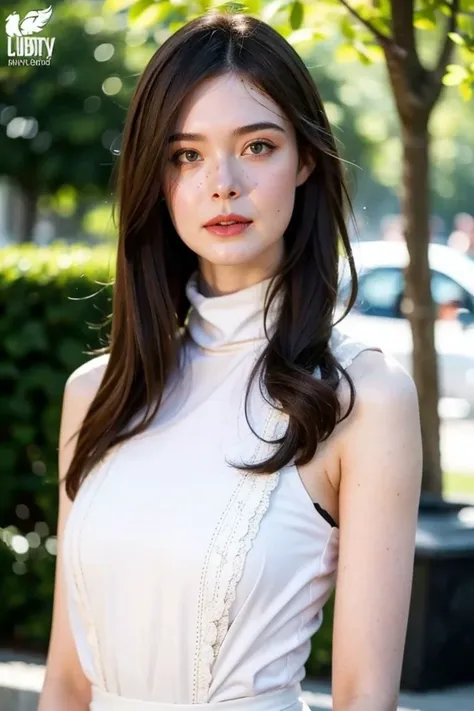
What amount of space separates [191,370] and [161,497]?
1.11 feet

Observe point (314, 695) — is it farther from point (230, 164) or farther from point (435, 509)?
point (230, 164)

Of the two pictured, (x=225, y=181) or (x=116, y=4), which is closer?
(x=225, y=181)

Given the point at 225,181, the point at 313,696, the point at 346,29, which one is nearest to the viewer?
the point at 225,181

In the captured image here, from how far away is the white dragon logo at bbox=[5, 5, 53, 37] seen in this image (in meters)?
4.37

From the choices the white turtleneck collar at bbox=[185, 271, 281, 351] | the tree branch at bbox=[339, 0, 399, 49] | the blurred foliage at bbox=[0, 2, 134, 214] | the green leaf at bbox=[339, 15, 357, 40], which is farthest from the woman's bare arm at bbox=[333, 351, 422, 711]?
the blurred foliage at bbox=[0, 2, 134, 214]

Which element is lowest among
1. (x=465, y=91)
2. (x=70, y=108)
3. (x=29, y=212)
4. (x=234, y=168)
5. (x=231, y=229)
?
(x=231, y=229)

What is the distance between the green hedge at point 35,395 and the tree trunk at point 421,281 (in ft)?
3.43

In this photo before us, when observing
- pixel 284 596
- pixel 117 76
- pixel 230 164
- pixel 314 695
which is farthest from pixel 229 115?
pixel 117 76

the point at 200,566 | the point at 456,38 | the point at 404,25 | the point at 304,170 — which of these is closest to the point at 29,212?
the point at 404,25

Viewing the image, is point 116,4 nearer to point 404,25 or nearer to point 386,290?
point 404,25

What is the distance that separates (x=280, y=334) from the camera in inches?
99.0

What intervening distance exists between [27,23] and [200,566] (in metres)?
2.60

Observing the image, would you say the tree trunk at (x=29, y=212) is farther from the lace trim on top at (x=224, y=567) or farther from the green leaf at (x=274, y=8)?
the lace trim on top at (x=224, y=567)
